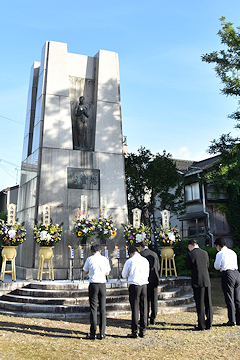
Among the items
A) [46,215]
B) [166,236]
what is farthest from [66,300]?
[166,236]

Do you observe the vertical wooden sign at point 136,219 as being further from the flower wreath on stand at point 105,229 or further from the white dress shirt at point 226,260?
the white dress shirt at point 226,260

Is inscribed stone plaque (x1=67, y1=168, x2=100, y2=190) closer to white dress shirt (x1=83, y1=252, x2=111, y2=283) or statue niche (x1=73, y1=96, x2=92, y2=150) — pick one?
statue niche (x1=73, y1=96, x2=92, y2=150)

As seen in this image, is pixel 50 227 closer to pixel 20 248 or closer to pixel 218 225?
pixel 20 248

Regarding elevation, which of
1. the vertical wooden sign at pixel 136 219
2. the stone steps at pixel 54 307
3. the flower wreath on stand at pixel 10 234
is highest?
the vertical wooden sign at pixel 136 219

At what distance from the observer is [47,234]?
33.5ft

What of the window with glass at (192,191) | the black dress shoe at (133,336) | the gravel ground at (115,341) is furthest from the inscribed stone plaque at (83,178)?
the window with glass at (192,191)

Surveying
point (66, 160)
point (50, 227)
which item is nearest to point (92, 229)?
point (50, 227)

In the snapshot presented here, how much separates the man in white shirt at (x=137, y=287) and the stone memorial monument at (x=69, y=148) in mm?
5174

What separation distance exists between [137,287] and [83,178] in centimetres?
627

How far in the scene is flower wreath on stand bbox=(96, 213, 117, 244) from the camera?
35.3ft

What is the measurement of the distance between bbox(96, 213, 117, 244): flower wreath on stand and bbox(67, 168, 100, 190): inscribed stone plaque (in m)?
1.41

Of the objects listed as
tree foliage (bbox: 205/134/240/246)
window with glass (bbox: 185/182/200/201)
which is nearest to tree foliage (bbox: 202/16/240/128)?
tree foliage (bbox: 205/134/240/246)

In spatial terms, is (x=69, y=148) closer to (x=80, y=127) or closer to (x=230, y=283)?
(x=80, y=127)

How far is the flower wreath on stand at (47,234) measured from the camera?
398 inches
